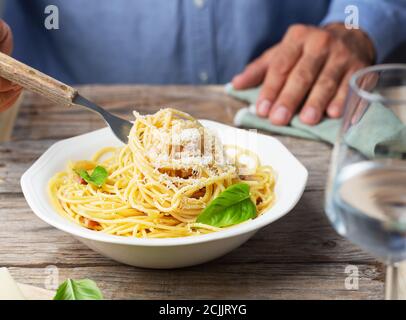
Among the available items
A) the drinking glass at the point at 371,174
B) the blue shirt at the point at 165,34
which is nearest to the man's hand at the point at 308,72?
the blue shirt at the point at 165,34

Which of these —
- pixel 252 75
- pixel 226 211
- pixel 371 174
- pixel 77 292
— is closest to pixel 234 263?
pixel 226 211

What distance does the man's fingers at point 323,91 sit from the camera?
2041mm

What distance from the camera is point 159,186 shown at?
142 cm

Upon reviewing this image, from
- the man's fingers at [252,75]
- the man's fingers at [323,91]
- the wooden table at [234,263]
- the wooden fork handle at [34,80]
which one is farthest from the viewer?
the man's fingers at [252,75]

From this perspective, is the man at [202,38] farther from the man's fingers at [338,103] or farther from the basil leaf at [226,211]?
the basil leaf at [226,211]

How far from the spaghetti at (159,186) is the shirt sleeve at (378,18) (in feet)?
3.73

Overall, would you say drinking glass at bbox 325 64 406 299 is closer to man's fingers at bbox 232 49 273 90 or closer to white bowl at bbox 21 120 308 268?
white bowl at bbox 21 120 308 268

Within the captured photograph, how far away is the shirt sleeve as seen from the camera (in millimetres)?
2463

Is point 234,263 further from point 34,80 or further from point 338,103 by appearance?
point 338,103

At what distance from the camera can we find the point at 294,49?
2293 mm

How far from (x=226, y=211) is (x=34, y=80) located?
525mm

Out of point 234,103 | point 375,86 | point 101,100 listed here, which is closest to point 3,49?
point 101,100

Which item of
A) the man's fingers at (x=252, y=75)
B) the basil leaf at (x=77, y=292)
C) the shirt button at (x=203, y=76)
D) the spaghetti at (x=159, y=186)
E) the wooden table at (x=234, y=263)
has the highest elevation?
the shirt button at (x=203, y=76)
